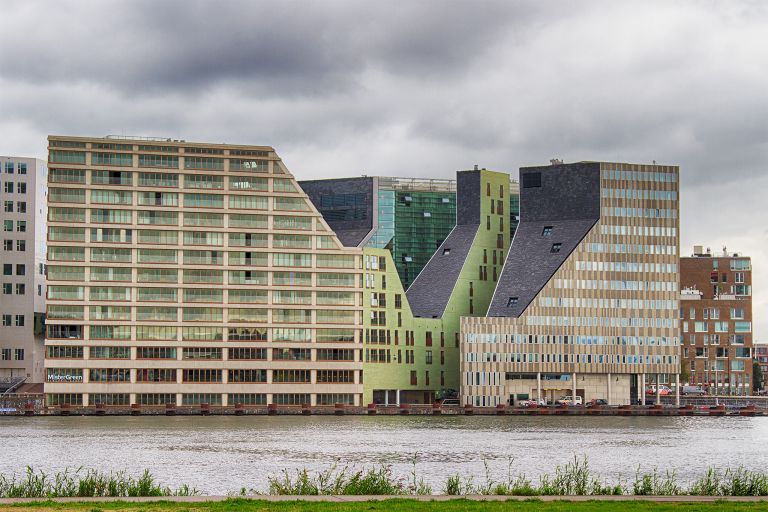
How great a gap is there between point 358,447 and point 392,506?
74.1 metres

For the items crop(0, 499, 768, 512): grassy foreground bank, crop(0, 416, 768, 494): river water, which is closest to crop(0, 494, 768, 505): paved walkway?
crop(0, 499, 768, 512): grassy foreground bank

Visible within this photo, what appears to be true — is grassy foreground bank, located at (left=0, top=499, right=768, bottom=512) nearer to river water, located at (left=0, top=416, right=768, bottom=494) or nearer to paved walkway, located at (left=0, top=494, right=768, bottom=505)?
paved walkway, located at (left=0, top=494, right=768, bottom=505)

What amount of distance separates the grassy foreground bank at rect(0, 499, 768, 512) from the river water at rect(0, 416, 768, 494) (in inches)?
951

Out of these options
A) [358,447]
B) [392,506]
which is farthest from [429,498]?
A: [358,447]

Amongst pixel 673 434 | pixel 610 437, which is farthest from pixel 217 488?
pixel 673 434

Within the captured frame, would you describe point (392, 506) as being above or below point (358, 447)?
above

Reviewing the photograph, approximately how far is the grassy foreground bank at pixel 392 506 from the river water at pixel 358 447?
24.2 metres

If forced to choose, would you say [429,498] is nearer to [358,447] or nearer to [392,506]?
[392,506]

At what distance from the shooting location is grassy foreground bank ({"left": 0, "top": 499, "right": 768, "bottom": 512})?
5578cm

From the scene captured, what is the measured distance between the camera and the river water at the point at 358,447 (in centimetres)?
10244

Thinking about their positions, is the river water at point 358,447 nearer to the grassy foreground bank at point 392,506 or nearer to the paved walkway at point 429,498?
the paved walkway at point 429,498

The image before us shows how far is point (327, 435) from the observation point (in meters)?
157

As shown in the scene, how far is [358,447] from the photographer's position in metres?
131

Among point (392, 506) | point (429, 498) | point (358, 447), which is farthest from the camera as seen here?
point (358, 447)
